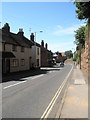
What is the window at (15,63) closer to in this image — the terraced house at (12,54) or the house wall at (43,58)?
the terraced house at (12,54)

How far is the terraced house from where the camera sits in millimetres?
38062

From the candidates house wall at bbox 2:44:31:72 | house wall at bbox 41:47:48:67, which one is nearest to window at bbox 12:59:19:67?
house wall at bbox 2:44:31:72

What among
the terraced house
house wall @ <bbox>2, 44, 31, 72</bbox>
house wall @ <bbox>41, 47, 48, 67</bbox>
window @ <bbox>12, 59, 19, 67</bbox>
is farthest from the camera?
house wall @ <bbox>41, 47, 48, 67</bbox>

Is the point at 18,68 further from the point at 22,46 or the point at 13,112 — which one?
the point at 13,112

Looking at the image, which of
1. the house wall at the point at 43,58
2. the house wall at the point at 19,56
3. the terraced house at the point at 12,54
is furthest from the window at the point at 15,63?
the house wall at the point at 43,58

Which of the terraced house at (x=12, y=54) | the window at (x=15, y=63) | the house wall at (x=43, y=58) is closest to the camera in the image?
the terraced house at (x=12, y=54)

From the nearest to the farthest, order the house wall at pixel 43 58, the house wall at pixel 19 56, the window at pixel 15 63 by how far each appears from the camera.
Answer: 1. the house wall at pixel 19 56
2. the window at pixel 15 63
3. the house wall at pixel 43 58

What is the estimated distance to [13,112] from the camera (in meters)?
9.24

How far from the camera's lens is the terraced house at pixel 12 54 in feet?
125

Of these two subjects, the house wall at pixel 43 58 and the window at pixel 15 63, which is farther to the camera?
the house wall at pixel 43 58

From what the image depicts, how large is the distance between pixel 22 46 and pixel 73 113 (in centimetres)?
3948

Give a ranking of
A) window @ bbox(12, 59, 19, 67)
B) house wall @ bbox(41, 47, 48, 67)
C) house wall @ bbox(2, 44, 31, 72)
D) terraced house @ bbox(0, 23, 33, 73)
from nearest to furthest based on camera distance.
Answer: terraced house @ bbox(0, 23, 33, 73) < house wall @ bbox(2, 44, 31, 72) < window @ bbox(12, 59, 19, 67) < house wall @ bbox(41, 47, 48, 67)

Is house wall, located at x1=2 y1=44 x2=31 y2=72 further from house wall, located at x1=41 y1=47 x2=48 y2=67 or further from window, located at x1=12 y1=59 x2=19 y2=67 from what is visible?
house wall, located at x1=41 y1=47 x2=48 y2=67

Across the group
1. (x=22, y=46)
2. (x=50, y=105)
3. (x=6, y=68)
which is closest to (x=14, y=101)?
(x=50, y=105)
